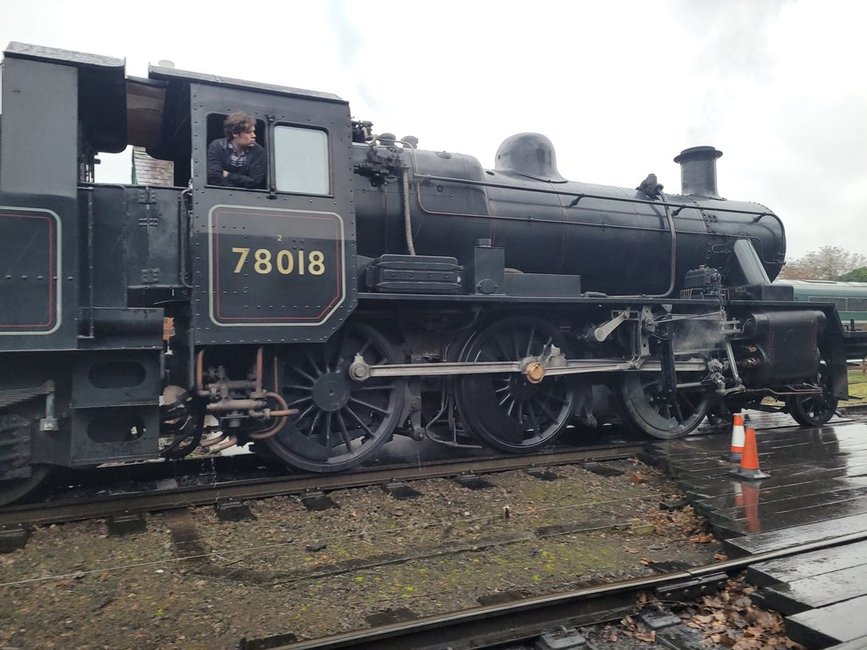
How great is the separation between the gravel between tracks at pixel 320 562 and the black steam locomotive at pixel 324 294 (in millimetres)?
769

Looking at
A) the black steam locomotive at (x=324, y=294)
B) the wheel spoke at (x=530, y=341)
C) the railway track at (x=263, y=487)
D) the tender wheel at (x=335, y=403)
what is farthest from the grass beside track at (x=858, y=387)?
the tender wheel at (x=335, y=403)

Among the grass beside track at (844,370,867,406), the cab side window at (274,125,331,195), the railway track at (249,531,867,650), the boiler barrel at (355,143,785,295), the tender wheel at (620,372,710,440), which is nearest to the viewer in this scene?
the railway track at (249,531,867,650)

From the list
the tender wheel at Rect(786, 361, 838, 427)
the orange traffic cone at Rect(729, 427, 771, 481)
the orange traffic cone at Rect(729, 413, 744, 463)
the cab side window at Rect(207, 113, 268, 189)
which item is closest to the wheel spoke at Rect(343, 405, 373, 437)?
the cab side window at Rect(207, 113, 268, 189)

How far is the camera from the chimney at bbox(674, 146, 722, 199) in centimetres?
859

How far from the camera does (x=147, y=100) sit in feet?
16.1

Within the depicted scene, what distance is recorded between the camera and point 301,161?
16.1 ft

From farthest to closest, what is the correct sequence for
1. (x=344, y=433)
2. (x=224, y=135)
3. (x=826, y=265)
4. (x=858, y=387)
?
(x=826, y=265)
(x=858, y=387)
(x=344, y=433)
(x=224, y=135)

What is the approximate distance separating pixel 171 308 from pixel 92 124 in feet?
5.53

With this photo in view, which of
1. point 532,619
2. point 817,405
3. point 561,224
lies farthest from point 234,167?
point 817,405

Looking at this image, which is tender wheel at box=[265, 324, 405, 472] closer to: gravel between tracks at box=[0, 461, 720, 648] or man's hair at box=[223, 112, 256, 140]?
gravel between tracks at box=[0, 461, 720, 648]

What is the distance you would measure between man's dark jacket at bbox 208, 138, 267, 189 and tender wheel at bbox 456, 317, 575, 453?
2.52 metres

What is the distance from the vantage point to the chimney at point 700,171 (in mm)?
8594

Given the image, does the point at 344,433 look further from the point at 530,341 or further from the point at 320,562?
the point at 530,341

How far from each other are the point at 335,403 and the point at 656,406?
12.6ft
